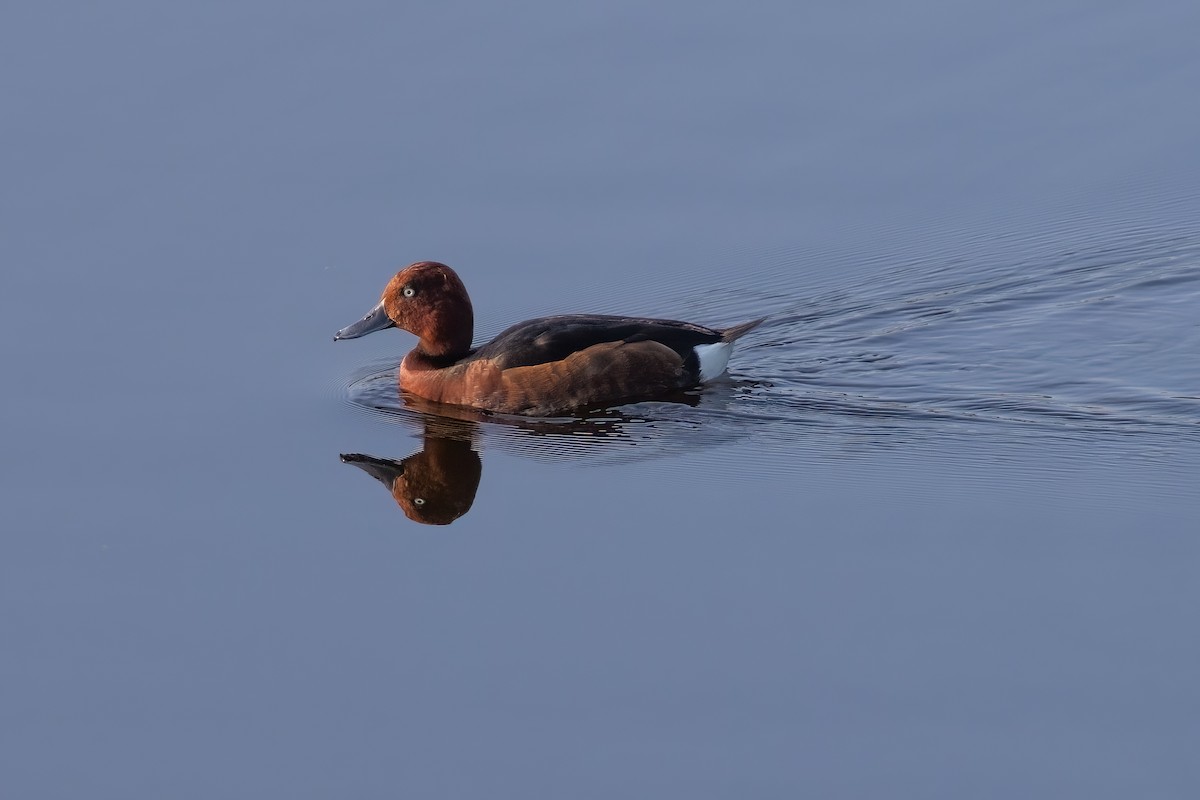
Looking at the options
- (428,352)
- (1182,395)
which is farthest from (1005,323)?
(428,352)

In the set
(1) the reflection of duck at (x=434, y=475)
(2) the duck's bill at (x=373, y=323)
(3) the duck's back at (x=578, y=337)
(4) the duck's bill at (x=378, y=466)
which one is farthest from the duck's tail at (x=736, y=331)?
(4) the duck's bill at (x=378, y=466)

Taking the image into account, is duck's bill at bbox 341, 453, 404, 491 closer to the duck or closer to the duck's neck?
the duck

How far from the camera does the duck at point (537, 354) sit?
34.2 ft

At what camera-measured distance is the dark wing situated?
10.3 metres

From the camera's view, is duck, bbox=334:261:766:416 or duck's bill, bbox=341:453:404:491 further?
duck, bbox=334:261:766:416

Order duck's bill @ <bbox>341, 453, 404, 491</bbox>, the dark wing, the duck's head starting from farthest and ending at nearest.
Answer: the duck's head
the dark wing
duck's bill @ <bbox>341, 453, 404, 491</bbox>

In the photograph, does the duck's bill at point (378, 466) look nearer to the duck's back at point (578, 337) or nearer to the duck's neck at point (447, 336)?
the duck's back at point (578, 337)

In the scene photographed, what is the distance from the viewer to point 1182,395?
9.84 m

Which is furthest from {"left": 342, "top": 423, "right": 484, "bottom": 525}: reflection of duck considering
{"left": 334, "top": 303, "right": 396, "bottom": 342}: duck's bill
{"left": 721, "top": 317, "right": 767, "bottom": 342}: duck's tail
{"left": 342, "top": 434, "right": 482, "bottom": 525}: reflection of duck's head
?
{"left": 721, "top": 317, "right": 767, "bottom": 342}: duck's tail

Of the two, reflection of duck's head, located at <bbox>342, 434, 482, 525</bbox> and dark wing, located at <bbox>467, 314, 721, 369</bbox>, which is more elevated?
dark wing, located at <bbox>467, 314, 721, 369</bbox>

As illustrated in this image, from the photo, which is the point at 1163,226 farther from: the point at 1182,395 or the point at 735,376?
the point at 735,376

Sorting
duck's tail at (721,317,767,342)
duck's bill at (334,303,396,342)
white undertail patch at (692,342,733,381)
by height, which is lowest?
white undertail patch at (692,342,733,381)

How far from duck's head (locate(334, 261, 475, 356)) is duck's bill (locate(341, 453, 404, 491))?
4.52 feet

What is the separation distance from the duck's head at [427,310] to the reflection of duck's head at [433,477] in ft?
3.39
